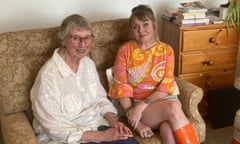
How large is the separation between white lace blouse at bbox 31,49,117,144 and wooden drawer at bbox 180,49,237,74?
2.72ft

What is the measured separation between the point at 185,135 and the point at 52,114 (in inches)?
30.3

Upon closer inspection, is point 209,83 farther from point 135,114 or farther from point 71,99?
point 71,99

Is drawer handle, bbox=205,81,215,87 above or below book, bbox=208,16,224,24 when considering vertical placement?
below

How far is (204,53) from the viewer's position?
2.82 m

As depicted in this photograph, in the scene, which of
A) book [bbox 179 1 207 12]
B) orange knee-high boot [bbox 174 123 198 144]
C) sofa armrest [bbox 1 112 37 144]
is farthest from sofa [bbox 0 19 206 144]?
book [bbox 179 1 207 12]

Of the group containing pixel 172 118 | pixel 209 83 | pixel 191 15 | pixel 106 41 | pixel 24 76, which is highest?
pixel 191 15

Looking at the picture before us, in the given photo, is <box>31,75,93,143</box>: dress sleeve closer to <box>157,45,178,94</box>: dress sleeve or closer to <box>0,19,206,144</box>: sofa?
<box>0,19,206,144</box>: sofa

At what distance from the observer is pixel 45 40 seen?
2.25 metres

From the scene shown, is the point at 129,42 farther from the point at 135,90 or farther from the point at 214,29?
the point at 214,29

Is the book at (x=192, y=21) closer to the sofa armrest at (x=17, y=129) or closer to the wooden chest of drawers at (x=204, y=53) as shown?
the wooden chest of drawers at (x=204, y=53)

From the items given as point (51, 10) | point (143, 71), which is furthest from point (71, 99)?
point (51, 10)

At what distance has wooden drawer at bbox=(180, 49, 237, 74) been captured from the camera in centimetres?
279

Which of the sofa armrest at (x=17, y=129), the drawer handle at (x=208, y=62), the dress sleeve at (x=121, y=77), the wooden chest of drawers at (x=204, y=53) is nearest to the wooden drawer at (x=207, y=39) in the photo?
the wooden chest of drawers at (x=204, y=53)

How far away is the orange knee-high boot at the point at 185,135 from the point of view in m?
2.05
